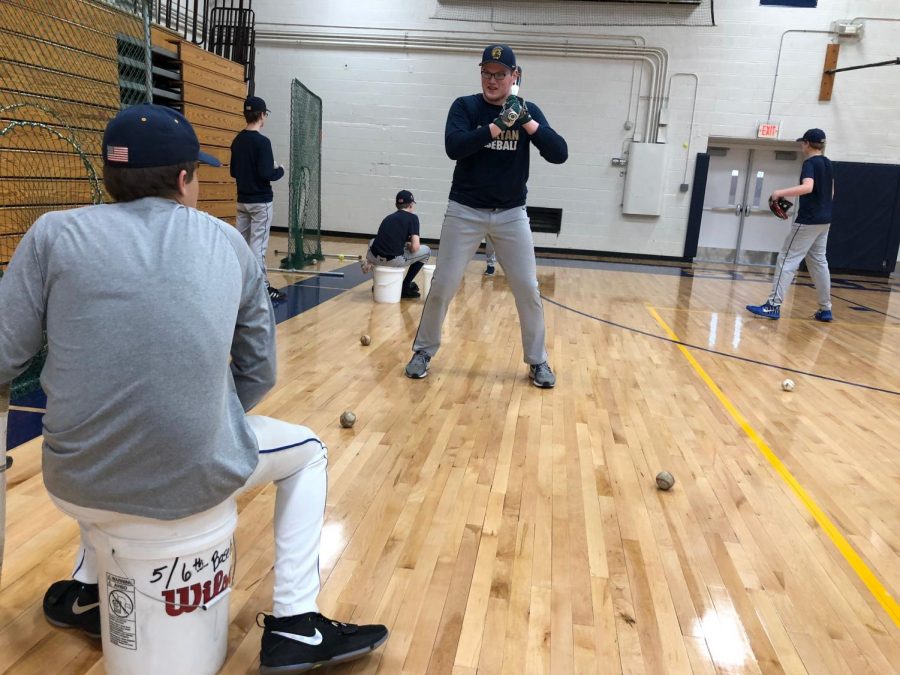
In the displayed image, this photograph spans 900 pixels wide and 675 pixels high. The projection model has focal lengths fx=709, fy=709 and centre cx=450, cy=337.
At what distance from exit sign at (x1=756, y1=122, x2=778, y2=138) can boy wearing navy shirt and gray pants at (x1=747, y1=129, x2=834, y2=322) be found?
5433 millimetres

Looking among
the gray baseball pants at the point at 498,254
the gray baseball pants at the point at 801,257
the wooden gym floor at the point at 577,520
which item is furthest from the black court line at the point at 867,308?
the gray baseball pants at the point at 498,254

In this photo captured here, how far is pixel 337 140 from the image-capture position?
43.0 feet

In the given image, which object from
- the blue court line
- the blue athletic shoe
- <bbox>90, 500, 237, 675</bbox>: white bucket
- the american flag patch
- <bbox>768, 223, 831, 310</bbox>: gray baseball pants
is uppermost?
the american flag patch

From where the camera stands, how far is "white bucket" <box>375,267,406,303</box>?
685 centimetres

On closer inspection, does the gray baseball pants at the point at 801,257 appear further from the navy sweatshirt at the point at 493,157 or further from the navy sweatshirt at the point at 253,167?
the navy sweatshirt at the point at 253,167

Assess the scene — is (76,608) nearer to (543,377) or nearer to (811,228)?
(543,377)

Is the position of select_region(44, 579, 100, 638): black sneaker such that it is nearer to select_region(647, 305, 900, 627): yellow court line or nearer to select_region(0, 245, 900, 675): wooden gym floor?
select_region(0, 245, 900, 675): wooden gym floor

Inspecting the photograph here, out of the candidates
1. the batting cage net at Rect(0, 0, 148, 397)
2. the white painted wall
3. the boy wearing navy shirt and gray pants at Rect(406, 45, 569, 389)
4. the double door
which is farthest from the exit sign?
the batting cage net at Rect(0, 0, 148, 397)

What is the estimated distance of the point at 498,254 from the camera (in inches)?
167

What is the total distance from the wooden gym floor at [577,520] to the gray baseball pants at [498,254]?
449 mm

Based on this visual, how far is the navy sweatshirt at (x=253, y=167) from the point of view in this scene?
6.47m

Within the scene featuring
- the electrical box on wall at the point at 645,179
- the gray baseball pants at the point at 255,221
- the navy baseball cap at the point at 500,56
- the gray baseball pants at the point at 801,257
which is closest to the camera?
the navy baseball cap at the point at 500,56

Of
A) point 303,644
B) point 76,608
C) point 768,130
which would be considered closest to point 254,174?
point 76,608

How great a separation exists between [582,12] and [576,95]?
1.36m
